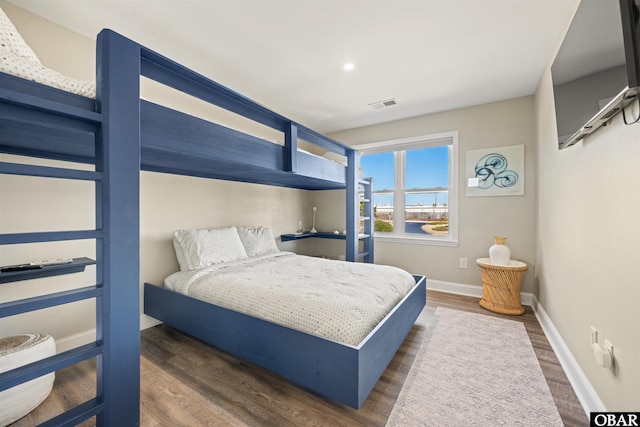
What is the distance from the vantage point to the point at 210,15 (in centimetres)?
183

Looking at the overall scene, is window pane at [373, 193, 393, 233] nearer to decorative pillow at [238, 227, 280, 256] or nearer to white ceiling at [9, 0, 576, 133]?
white ceiling at [9, 0, 576, 133]

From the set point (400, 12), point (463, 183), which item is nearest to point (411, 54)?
point (400, 12)

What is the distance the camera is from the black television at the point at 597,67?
917mm

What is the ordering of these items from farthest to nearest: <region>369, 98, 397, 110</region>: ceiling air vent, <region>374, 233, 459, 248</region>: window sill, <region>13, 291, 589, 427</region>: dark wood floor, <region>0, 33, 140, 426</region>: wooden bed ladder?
<region>374, 233, 459, 248</region>: window sill, <region>369, 98, 397, 110</region>: ceiling air vent, <region>13, 291, 589, 427</region>: dark wood floor, <region>0, 33, 140, 426</region>: wooden bed ladder

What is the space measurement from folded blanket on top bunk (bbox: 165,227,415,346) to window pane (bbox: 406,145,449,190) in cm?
188

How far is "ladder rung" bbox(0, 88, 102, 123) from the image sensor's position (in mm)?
818

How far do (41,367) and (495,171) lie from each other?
393 centimetres

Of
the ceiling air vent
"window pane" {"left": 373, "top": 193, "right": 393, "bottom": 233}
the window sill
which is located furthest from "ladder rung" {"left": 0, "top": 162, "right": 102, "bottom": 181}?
"window pane" {"left": 373, "top": 193, "right": 393, "bottom": 233}

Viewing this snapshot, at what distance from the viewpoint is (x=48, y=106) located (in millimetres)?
895

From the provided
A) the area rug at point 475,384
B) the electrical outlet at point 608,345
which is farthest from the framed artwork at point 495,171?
the electrical outlet at point 608,345

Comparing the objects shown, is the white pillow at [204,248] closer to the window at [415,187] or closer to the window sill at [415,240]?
the window sill at [415,240]

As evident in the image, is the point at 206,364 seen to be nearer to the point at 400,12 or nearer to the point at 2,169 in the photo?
the point at 2,169

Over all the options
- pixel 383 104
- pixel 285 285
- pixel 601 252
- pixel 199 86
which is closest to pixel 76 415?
pixel 285 285

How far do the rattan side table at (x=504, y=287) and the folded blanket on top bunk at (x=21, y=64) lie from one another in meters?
3.45
